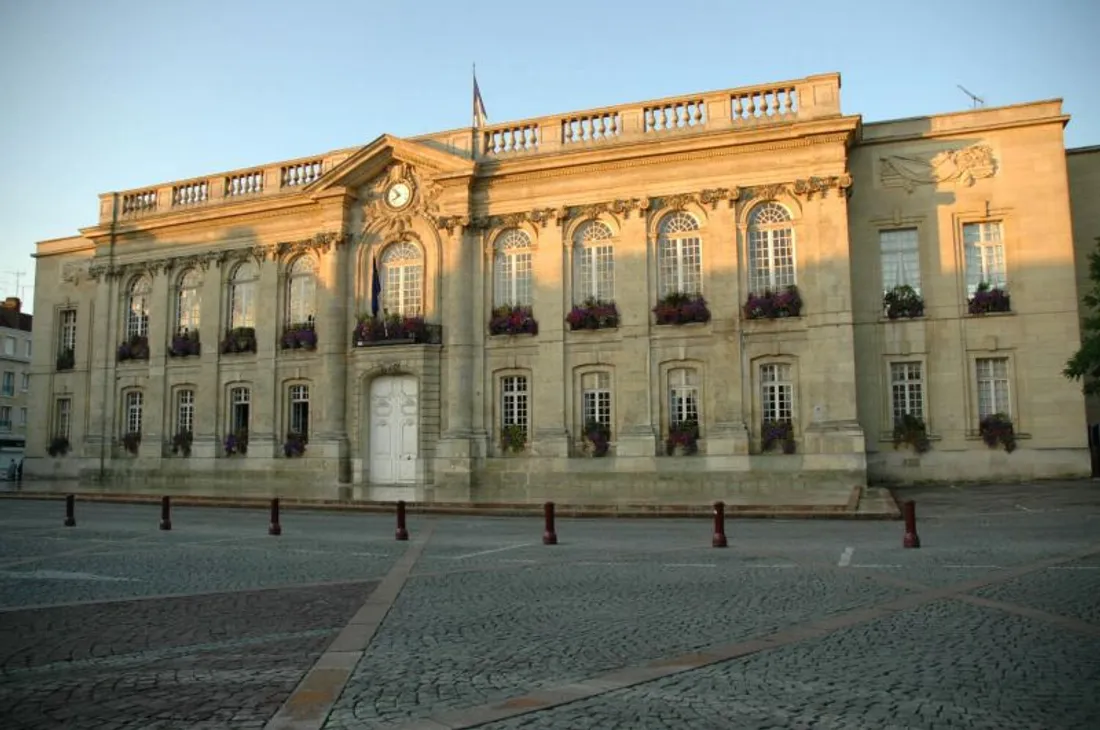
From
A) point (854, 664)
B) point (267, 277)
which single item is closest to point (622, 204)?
point (267, 277)

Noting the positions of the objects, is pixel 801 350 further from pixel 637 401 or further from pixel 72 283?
pixel 72 283

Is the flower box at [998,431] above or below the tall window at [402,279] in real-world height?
below

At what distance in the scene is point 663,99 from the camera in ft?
88.0

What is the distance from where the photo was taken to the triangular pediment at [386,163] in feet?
93.1

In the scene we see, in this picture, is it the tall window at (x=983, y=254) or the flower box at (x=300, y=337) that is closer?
the tall window at (x=983, y=254)

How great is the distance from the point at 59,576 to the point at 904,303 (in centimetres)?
2258

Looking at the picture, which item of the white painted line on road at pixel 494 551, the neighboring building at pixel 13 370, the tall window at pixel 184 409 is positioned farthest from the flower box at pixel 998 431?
the neighboring building at pixel 13 370

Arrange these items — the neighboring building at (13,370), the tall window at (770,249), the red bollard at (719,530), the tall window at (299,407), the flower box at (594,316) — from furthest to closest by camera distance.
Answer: the neighboring building at (13,370) < the tall window at (299,407) < the flower box at (594,316) < the tall window at (770,249) < the red bollard at (719,530)

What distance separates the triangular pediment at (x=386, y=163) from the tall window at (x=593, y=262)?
13.6 feet

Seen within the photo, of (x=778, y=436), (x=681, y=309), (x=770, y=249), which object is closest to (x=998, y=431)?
(x=778, y=436)

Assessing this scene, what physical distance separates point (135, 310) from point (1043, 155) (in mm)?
31976

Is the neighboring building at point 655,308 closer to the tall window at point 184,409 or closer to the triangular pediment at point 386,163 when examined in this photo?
the triangular pediment at point 386,163

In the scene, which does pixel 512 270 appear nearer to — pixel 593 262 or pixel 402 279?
pixel 593 262

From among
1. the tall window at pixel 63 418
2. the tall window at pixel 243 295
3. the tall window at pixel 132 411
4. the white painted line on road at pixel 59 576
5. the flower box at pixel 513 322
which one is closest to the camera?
the white painted line on road at pixel 59 576
